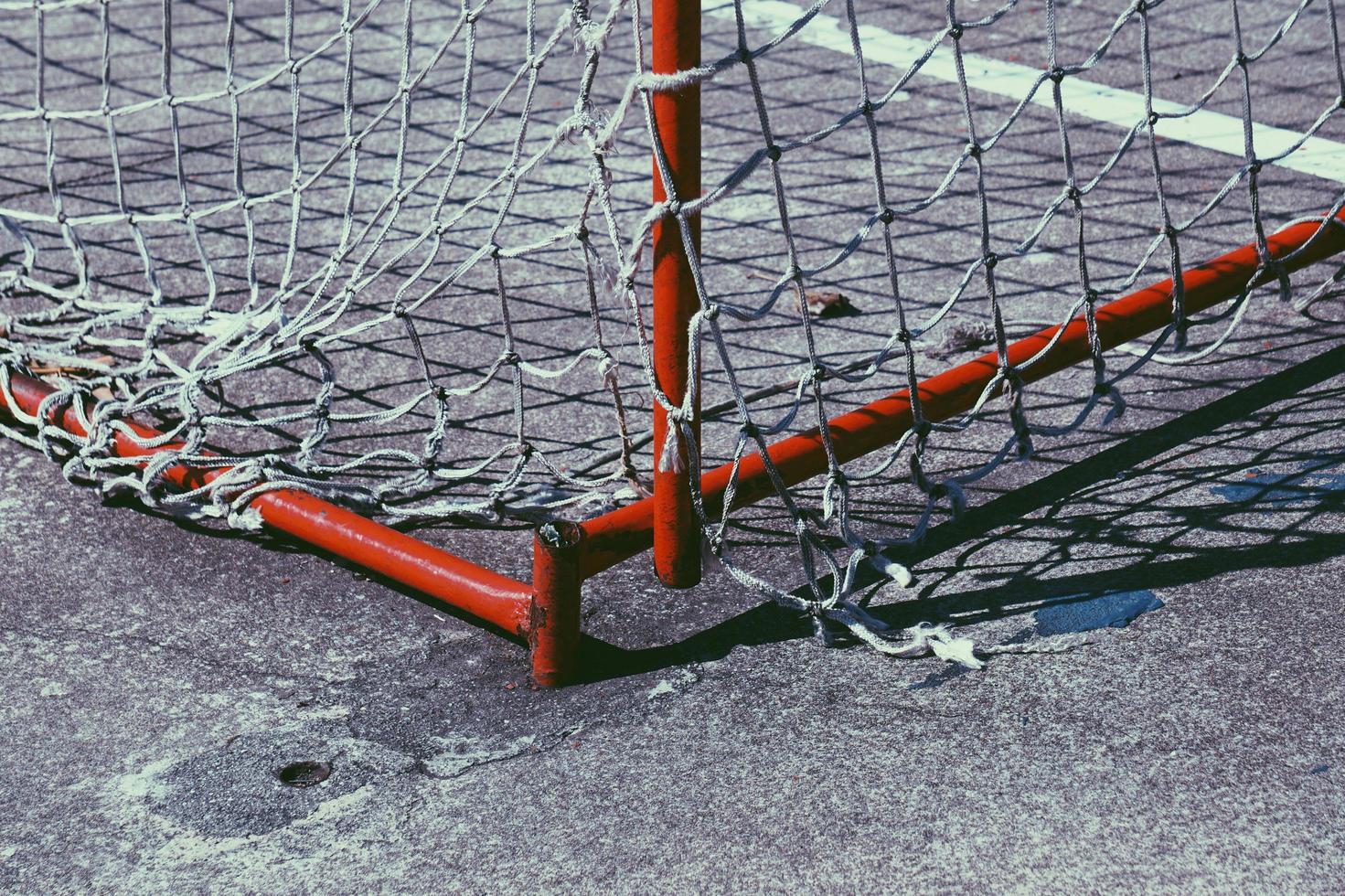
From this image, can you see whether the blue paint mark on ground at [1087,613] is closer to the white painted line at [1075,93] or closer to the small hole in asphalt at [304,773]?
the small hole in asphalt at [304,773]

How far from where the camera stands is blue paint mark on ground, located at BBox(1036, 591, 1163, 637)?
2463 mm

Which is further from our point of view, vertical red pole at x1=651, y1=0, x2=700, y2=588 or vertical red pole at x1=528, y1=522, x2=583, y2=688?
vertical red pole at x1=528, y1=522, x2=583, y2=688

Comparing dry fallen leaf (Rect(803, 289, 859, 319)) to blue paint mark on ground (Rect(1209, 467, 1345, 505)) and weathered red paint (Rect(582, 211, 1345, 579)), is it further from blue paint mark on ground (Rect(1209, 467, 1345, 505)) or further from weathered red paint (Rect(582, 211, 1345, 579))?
blue paint mark on ground (Rect(1209, 467, 1345, 505))

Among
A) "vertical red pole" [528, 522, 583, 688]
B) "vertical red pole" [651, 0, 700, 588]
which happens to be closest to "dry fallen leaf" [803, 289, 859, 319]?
"vertical red pole" [651, 0, 700, 588]

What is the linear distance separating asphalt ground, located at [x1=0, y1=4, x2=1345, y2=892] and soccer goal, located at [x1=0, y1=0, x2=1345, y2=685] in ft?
0.18

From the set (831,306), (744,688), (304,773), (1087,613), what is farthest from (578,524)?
(831,306)

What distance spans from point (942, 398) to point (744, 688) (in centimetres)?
69

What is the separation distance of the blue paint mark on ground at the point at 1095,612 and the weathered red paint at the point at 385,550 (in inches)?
34.0

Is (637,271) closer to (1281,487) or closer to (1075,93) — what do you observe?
(1281,487)

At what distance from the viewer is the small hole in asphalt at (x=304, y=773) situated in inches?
86.9

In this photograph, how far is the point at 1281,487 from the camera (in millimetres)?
2840

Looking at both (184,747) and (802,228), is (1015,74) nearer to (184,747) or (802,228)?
(802,228)

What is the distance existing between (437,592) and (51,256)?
7.41 ft

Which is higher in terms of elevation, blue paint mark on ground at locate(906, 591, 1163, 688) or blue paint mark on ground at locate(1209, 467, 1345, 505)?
blue paint mark on ground at locate(1209, 467, 1345, 505)
